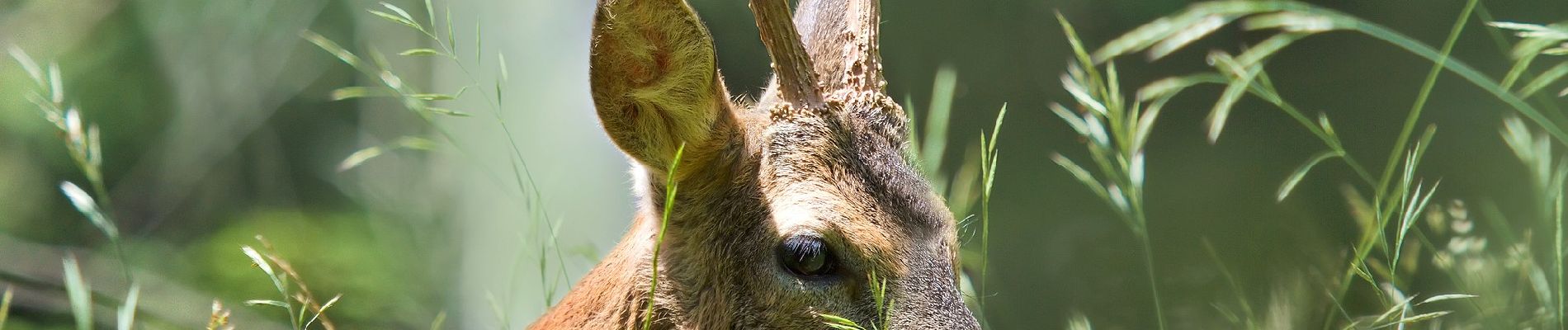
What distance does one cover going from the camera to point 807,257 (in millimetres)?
2250

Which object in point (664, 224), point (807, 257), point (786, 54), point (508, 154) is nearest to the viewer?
point (664, 224)

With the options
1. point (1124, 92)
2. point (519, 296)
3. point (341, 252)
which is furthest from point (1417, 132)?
point (341, 252)

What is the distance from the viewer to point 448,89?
6.08 meters

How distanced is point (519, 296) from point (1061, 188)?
2901mm

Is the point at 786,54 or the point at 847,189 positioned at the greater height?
the point at 786,54

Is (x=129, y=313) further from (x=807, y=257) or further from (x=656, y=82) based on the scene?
(x=807, y=257)

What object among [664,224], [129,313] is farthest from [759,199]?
[129,313]

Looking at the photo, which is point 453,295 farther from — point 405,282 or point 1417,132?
point 1417,132

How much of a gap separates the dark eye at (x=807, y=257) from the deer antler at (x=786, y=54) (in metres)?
0.30

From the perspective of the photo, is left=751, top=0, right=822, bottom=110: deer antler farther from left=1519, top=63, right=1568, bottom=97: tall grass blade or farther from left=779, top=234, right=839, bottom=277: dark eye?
left=1519, top=63, right=1568, bottom=97: tall grass blade

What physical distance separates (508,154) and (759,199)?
251 cm

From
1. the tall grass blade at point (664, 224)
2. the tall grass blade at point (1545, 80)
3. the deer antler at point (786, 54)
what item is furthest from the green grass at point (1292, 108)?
the tall grass blade at point (664, 224)

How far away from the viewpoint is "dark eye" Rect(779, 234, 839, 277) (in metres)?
2.24

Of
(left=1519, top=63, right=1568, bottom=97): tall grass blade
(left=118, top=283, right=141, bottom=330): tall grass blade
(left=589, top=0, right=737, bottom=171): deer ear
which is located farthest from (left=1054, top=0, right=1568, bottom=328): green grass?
(left=118, top=283, right=141, bottom=330): tall grass blade
